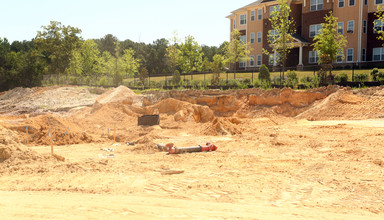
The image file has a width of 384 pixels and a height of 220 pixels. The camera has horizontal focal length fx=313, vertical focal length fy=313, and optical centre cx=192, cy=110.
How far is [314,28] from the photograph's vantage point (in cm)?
3550

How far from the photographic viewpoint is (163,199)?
517 cm

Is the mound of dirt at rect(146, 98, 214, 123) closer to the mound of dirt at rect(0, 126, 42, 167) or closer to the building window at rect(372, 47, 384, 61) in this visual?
the mound of dirt at rect(0, 126, 42, 167)

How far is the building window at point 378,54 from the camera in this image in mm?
32188

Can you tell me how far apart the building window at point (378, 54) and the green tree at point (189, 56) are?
20.3 meters

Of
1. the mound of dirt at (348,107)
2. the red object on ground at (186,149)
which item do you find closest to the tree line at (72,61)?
the mound of dirt at (348,107)

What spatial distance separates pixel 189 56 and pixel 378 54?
21867mm

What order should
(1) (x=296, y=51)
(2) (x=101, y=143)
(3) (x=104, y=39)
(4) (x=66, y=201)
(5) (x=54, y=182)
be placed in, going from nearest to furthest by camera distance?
(4) (x=66, y=201) < (5) (x=54, y=182) < (2) (x=101, y=143) < (1) (x=296, y=51) < (3) (x=104, y=39)

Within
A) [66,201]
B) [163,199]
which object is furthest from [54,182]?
[163,199]

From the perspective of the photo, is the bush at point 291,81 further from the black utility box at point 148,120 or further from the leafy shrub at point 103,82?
the leafy shrub at point 103,82

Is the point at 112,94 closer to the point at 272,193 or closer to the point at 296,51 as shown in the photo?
the point at 272,193

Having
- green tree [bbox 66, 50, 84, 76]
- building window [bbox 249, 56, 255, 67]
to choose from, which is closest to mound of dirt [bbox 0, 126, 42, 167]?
building window [bbox 249, 56, 255, 67]

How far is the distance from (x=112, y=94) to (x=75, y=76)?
1835 cm

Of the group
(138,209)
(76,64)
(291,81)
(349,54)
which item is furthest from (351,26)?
(138,209)

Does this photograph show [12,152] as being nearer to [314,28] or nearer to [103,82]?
[103,82]
